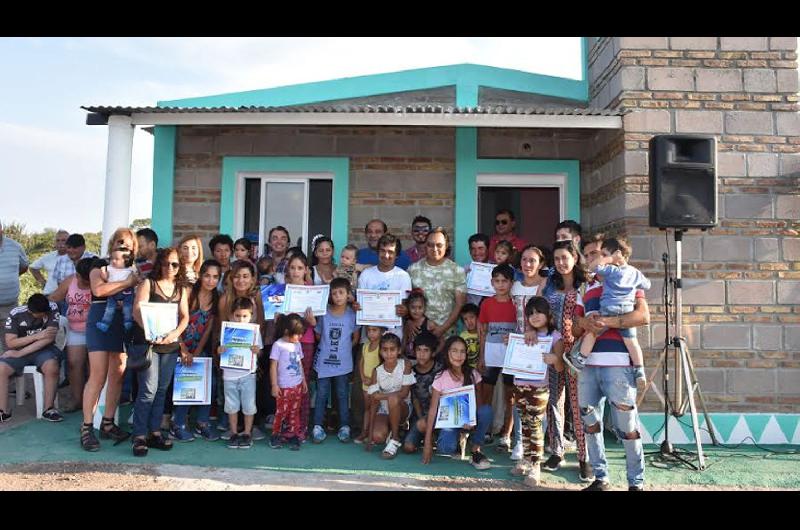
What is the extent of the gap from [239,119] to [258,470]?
3.48 metres

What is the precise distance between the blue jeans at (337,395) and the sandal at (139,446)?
4.77ft

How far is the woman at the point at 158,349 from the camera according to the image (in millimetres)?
4792

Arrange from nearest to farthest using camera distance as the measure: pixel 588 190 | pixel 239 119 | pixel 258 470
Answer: pixel 258 470
pixel 239 119
pixel 588 190

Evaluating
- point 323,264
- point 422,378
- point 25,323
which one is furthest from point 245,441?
point 25,323

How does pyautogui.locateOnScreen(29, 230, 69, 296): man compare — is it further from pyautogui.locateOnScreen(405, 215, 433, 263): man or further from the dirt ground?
pyautogui.locateOnScreen(405, 215, 433, 263): man

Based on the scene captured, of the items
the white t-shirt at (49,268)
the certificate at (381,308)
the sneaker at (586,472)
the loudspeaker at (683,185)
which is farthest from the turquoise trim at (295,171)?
the sneaker at (586,472)

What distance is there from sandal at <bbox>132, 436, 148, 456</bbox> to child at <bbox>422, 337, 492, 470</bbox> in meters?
2.30

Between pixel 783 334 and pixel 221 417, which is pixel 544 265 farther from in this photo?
pixel 221 417

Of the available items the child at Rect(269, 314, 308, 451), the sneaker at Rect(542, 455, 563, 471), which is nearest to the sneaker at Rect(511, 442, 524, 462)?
the sneaker at Rect(542, 455, 563, 471)

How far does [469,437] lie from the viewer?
5.09 m

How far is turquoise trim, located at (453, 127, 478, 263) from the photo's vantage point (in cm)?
675

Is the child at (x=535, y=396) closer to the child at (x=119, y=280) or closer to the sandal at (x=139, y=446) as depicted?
the sandal at (x=139, y=446)
